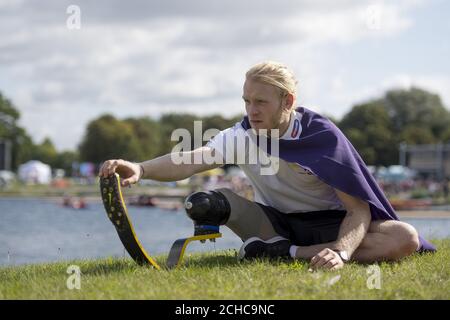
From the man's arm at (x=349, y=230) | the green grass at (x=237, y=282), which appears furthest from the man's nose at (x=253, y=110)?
the green grass at (x=237, y=282)

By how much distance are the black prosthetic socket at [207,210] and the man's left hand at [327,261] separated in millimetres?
689

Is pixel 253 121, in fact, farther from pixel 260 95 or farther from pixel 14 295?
pixel 14 295

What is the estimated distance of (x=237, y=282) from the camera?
11.7ft

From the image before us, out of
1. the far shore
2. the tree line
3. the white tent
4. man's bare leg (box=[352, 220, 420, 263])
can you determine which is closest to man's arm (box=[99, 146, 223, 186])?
man's bare leg (box=[352, 220, 420, 263])

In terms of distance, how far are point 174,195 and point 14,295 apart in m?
41.6

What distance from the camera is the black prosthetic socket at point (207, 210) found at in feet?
14.0

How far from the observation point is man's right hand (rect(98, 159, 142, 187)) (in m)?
3.98

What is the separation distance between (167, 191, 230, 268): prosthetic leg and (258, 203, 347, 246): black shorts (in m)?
0.42

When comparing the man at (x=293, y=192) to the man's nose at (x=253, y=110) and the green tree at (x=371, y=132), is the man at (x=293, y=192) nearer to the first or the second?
the man's nose at (x=253, y=110)

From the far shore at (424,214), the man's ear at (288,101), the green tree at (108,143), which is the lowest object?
the far shore at (424,214)

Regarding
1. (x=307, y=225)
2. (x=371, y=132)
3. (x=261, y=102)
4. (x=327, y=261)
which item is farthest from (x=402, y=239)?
(x=371, y=132)

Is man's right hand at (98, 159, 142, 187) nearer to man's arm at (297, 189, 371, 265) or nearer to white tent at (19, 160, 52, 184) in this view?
man's arm at (297, 189, 371, 265)

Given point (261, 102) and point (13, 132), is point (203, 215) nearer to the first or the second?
point (261, 102)

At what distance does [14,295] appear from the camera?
340cm
